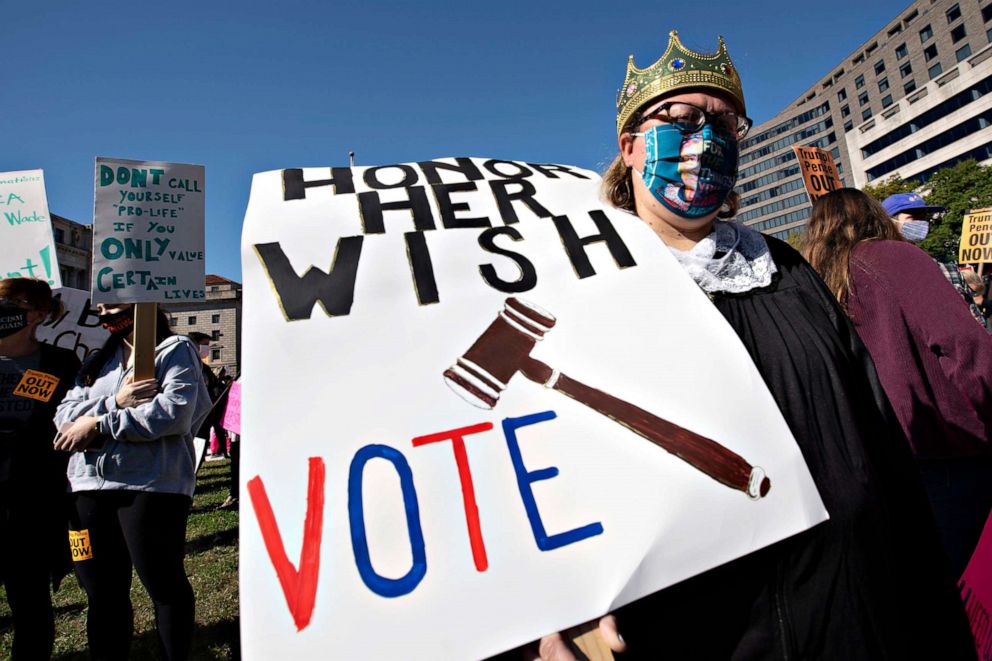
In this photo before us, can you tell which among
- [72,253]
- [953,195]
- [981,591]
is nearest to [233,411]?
[981,591]

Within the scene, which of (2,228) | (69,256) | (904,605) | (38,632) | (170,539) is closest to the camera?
(904,605)

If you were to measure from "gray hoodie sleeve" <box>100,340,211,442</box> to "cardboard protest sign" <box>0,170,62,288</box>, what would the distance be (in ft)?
5.74

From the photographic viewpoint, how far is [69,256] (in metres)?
47.5

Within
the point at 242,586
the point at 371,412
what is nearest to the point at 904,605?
the point at 371,412

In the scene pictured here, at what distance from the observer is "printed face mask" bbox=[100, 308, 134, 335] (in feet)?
8.64

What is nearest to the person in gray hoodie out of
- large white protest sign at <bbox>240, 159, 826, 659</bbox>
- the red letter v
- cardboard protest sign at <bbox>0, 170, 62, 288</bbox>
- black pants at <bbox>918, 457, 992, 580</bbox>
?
cardboard protest sign at <bbox>0, 170, 62, 288</bbox>

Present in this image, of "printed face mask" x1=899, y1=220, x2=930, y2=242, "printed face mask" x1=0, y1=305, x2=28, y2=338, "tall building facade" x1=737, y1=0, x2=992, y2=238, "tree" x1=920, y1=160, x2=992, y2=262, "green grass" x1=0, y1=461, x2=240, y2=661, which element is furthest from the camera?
"tall building facade" x1=737, y1=0, x2=992, y2=238

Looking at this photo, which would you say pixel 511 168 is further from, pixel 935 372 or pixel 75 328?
pixel 75 328

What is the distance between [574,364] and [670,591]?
0.44m

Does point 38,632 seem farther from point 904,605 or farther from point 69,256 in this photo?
point 69,256

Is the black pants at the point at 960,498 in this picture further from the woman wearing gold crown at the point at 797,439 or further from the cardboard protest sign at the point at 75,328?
the cardboard protest sign at the point at 75,328

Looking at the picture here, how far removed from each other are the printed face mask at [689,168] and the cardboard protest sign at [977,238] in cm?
755

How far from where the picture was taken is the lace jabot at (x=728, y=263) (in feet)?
3.99

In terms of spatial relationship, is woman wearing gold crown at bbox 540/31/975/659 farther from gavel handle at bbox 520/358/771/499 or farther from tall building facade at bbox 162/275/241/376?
tall building facade at bbox 162/275/241/376
